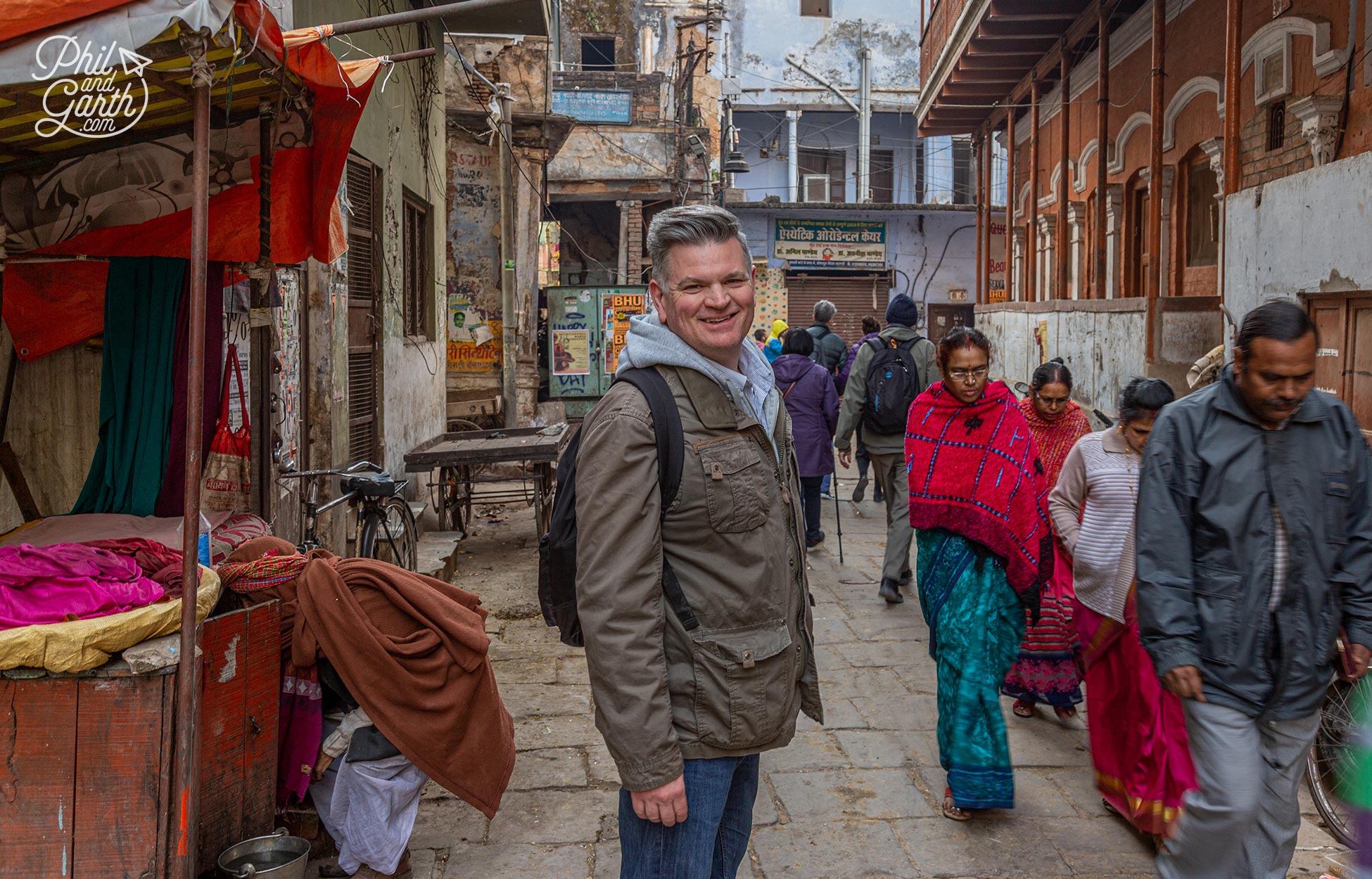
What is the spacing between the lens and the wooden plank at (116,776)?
3.11m

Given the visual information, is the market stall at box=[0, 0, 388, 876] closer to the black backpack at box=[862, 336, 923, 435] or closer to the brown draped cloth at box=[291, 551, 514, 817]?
the brown draped cloth at box=[291, 551, 514, 817]

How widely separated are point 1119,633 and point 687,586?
2.63 meters

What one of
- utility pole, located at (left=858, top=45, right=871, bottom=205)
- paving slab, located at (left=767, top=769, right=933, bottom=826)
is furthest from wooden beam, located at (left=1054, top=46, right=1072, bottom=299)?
utility pole, located at (left=858, top=45, right=871, bottom=205)

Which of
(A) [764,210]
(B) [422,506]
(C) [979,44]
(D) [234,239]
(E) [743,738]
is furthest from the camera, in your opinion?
(A) [764,210]

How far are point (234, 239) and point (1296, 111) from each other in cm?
802

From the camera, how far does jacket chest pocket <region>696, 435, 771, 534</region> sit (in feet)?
7.94

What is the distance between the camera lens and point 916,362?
8.53m

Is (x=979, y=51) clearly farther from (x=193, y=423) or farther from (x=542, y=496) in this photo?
(x=193, y=423)

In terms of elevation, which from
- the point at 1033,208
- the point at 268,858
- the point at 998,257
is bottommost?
the point at 268,858

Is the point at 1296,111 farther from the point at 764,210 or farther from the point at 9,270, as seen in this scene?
the point at 764,210

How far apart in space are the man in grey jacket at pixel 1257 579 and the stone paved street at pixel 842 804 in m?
1.01

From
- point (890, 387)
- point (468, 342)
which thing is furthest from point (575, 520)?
point (468, 342)

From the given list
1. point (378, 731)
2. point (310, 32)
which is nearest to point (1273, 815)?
point (378, 731)

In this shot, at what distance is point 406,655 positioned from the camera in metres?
3.73
